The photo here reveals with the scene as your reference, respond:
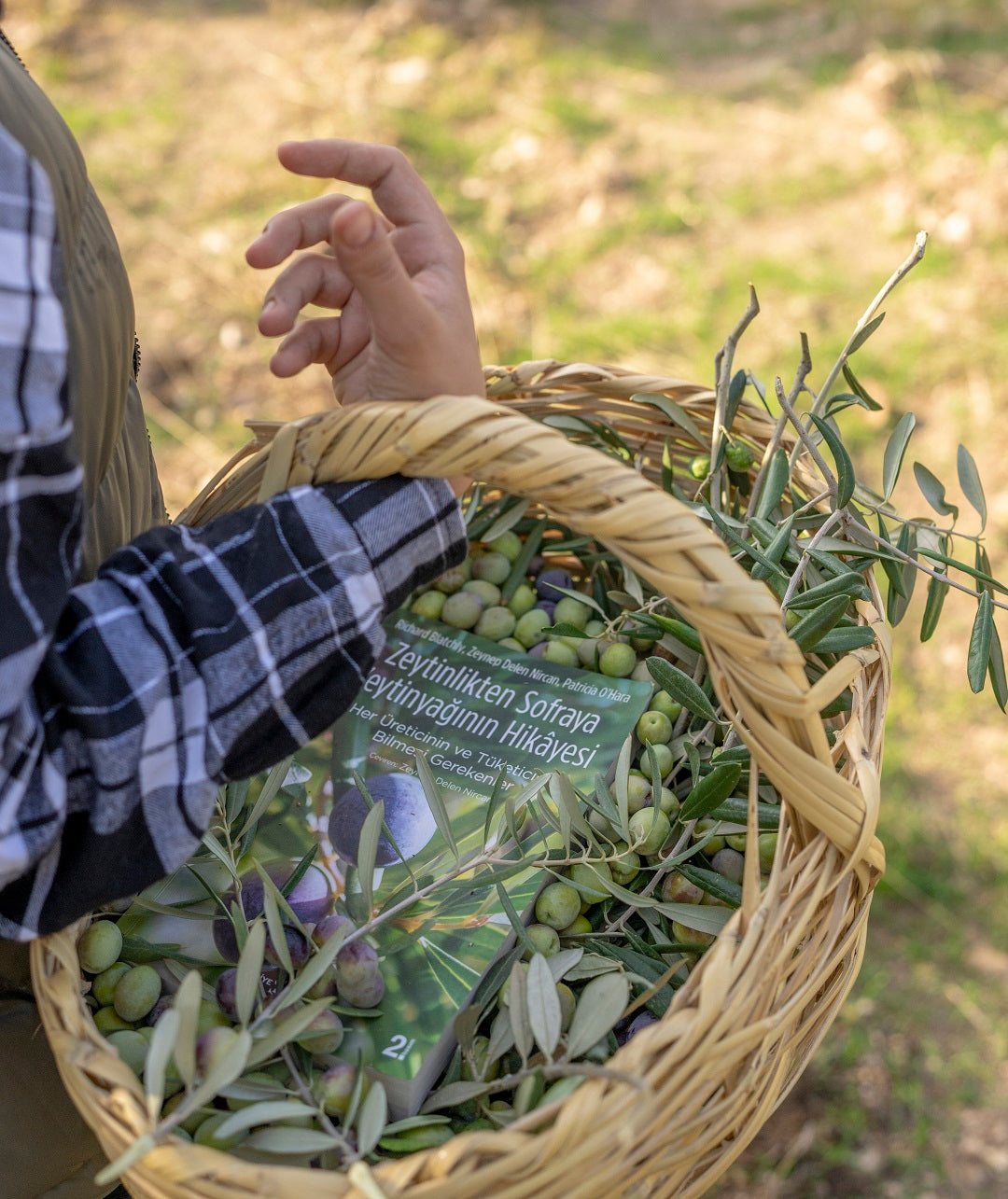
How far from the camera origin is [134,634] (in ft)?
1.99

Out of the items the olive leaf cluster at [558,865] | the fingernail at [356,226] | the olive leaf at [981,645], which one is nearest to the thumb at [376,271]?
the fingernail at [356,226]

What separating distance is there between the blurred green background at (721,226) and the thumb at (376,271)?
1164 millimetres

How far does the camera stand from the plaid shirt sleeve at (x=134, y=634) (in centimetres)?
54

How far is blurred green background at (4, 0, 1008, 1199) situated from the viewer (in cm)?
147

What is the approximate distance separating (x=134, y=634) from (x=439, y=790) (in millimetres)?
328

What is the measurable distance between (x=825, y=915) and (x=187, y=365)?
2.02 metres

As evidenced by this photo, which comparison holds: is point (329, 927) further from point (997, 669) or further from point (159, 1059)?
point (997, 669)

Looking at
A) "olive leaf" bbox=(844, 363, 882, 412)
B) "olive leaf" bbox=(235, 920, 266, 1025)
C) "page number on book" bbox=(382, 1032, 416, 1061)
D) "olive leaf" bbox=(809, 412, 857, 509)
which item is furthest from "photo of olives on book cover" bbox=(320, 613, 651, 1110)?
"olive leaf" bbox=(844, 363, 882, 412)

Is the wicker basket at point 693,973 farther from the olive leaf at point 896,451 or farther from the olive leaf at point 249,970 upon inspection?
the olive leaf at point 896,451

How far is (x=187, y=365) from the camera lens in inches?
93.0

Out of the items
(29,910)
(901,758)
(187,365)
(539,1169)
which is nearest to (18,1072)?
(29,910)

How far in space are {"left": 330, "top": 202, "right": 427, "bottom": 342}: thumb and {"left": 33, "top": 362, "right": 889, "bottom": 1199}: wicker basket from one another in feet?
0.22

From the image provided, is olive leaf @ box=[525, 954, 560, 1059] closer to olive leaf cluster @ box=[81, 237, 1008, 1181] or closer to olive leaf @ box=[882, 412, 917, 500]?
olive leaf cluster @ box=[81, 237, 1008, 1181]

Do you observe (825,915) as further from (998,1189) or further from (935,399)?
(935,399)
